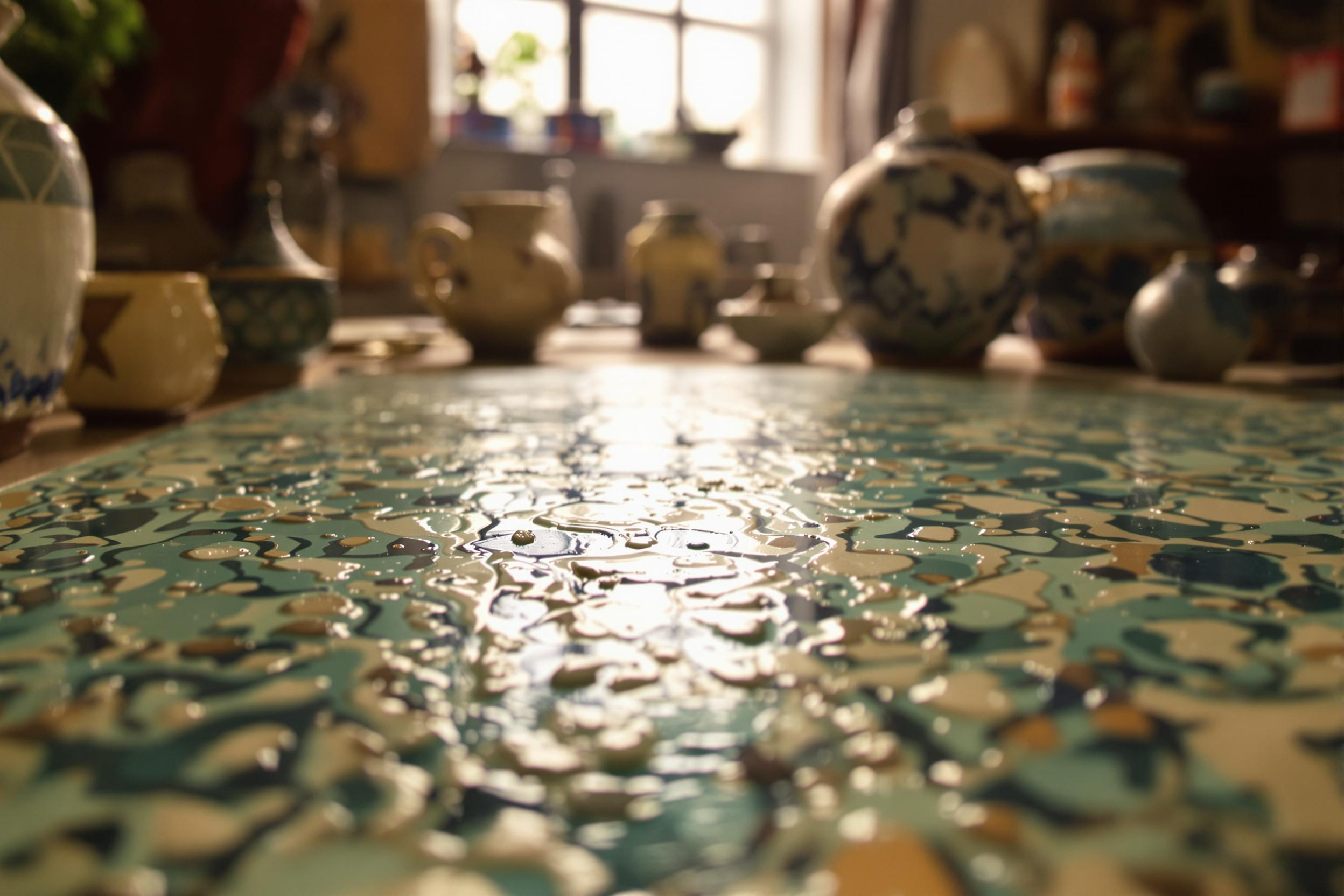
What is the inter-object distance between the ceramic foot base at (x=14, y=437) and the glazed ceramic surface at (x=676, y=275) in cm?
121

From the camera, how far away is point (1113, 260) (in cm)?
142

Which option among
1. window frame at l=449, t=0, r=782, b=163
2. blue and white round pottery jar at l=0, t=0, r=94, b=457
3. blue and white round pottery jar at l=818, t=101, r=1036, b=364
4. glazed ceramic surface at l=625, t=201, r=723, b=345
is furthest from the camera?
window frame at l=449, t=0, r=782, b=163

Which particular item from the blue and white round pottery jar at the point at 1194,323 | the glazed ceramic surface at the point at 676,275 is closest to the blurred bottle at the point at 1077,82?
the glazed ceramic surface at the point at 676,275

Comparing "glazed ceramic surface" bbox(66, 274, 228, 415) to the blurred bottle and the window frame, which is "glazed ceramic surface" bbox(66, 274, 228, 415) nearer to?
the blurred bottle

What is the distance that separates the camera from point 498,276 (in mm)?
1459

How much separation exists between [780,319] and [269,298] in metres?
0.74

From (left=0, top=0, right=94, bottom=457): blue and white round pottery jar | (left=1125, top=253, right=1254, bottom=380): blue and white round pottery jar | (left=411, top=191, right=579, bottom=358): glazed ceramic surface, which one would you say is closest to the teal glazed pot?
(left=411, top=191, right=579, bottom=358): glazed ceramic surface

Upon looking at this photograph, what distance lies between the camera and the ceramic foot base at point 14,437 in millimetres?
611

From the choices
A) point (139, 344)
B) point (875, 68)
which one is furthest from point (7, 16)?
point (875, 68)

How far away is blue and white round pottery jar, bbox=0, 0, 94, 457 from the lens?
561 millimetres

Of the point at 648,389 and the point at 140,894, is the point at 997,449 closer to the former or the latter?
the point at 648,389

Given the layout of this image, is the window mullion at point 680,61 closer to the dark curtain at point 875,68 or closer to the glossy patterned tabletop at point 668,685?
the dark curtain at point 875,68

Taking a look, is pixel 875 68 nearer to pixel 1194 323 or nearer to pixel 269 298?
pixel 1194 323

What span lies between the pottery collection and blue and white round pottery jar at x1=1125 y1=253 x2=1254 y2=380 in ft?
1.47
